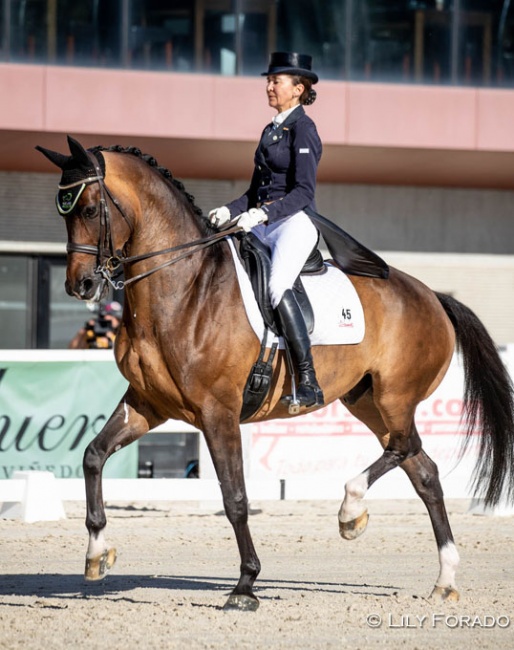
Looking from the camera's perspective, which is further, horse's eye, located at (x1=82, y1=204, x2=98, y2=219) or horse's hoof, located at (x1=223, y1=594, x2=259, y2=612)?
horse's hoof, located at (x1=223, y1=594, x2=259, y2=612)

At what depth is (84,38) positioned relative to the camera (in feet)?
52.8

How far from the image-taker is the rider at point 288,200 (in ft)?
21.9

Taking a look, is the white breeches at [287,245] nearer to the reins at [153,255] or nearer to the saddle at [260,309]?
the saddle at [260,309]

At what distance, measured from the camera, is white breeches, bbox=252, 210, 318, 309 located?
668cm

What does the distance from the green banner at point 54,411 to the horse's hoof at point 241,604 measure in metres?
4.50

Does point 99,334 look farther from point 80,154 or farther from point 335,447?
point 80,154

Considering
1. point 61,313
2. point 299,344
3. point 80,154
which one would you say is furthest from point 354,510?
point 61,313

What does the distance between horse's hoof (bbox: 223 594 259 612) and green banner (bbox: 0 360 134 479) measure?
450cm

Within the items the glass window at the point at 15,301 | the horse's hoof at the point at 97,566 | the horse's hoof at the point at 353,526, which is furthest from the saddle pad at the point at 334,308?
the glass window at the point at 15,301

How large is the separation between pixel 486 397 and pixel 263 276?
2.23m

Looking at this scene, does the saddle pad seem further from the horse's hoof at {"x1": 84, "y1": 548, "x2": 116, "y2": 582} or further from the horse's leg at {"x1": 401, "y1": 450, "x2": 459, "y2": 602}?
the horse's hoof at {"x1": 84, "y1": 548, "x2": 116, "y2": 582}

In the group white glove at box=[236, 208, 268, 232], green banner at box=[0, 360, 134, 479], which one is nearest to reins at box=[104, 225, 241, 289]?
white glove at box=[236, 208, 268, 232]

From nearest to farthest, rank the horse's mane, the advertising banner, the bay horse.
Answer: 1. the bay horse
2. the horse's mane
3. the advertising banner

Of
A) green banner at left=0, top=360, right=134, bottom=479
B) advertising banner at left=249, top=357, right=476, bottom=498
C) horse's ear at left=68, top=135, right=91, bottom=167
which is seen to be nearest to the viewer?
horse's ear at left=68, top=135, right=91, bottom=167
